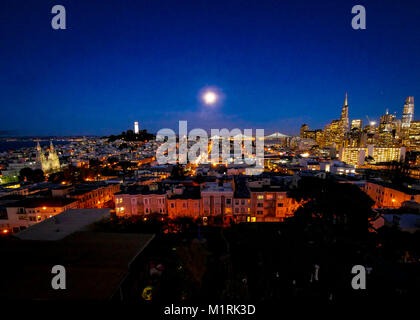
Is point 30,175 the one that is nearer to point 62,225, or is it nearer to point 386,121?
point 62,225

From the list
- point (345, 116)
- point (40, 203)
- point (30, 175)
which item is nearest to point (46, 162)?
point (30, 175)

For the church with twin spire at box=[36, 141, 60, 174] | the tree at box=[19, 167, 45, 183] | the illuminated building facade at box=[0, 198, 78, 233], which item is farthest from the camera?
the church with twin spire at box=[36, 141, 60, 174]

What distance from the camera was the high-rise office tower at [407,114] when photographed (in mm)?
109963

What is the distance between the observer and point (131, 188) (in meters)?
20.3

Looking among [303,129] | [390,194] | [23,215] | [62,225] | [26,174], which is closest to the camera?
[62,225]

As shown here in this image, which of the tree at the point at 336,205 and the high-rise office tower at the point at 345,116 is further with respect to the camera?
the high-rise office tower at the point at 345,116

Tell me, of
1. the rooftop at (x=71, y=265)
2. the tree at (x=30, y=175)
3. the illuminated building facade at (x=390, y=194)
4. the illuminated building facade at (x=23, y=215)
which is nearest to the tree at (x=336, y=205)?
the rooftop at (x=71, y=265)

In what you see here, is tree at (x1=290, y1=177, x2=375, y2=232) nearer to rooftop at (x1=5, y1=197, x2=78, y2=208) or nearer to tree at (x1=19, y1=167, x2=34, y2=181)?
rooftop at (x1=5, y1=197, x2=78, y2=208)

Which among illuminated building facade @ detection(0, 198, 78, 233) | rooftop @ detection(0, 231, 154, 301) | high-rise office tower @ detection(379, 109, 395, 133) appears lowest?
illuminated building facade @ detection(0, 198, 78, 233)

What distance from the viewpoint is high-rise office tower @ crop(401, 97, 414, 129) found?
10996 centimetres

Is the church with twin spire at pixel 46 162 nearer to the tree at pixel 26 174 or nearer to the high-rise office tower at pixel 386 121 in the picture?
the tree at pixel 26 174

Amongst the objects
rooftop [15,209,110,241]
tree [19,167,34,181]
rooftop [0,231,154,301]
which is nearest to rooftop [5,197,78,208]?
rooftop [15,209,110,241]

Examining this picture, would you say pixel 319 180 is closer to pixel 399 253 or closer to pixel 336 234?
pixel 336 234

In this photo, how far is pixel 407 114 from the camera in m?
112
